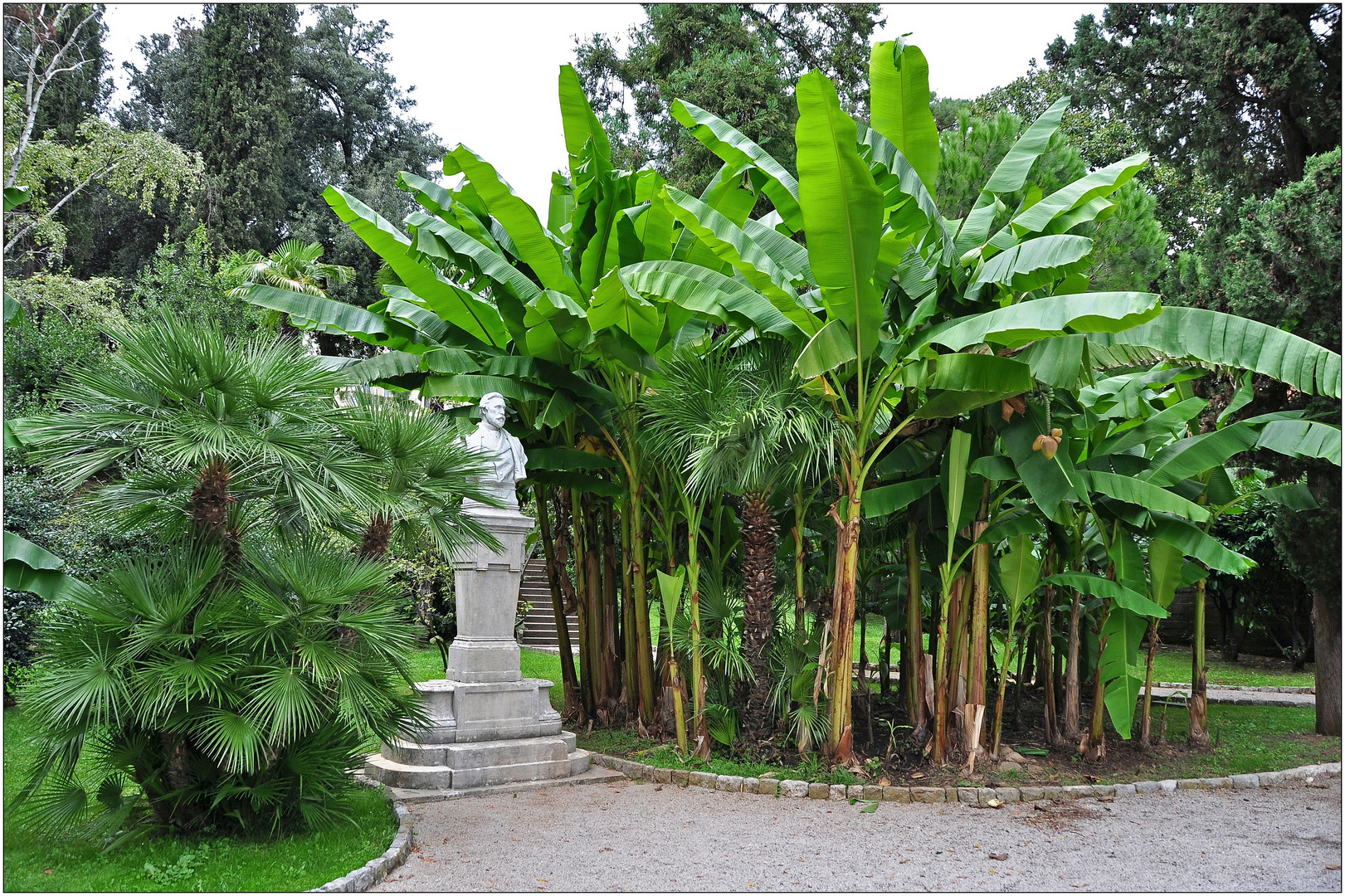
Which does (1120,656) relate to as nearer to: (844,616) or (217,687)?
(844,616)

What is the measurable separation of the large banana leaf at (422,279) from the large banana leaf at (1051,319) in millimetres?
4452

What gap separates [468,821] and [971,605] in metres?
4.72

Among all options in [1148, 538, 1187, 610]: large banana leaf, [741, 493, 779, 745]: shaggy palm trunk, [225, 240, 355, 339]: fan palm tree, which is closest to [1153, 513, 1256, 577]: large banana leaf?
[1148, 538, 1187, 610]: large banana leaf

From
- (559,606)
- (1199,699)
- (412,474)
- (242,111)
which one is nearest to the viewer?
(412,474)

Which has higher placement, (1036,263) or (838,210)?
(838,210)

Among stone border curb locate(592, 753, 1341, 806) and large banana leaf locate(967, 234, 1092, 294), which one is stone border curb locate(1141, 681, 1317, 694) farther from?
large banana leaf locate(967, 234, 1092, 294)

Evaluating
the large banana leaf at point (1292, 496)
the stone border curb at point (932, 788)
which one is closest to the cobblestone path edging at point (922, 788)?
the stone border curb at point (932, 788)

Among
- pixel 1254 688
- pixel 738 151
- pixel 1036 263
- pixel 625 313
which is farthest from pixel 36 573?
pixel 1254 688

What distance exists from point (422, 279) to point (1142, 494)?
6919 millimetres

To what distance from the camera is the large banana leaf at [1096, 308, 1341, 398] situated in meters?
6.72

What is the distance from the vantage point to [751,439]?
7.47 metres

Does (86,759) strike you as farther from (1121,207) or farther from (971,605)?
(1121,207)

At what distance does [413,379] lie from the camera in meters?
9.70

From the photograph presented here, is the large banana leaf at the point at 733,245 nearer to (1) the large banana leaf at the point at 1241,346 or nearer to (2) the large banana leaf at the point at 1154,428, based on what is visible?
(1) the large banana leaf at the point at 1241,346
